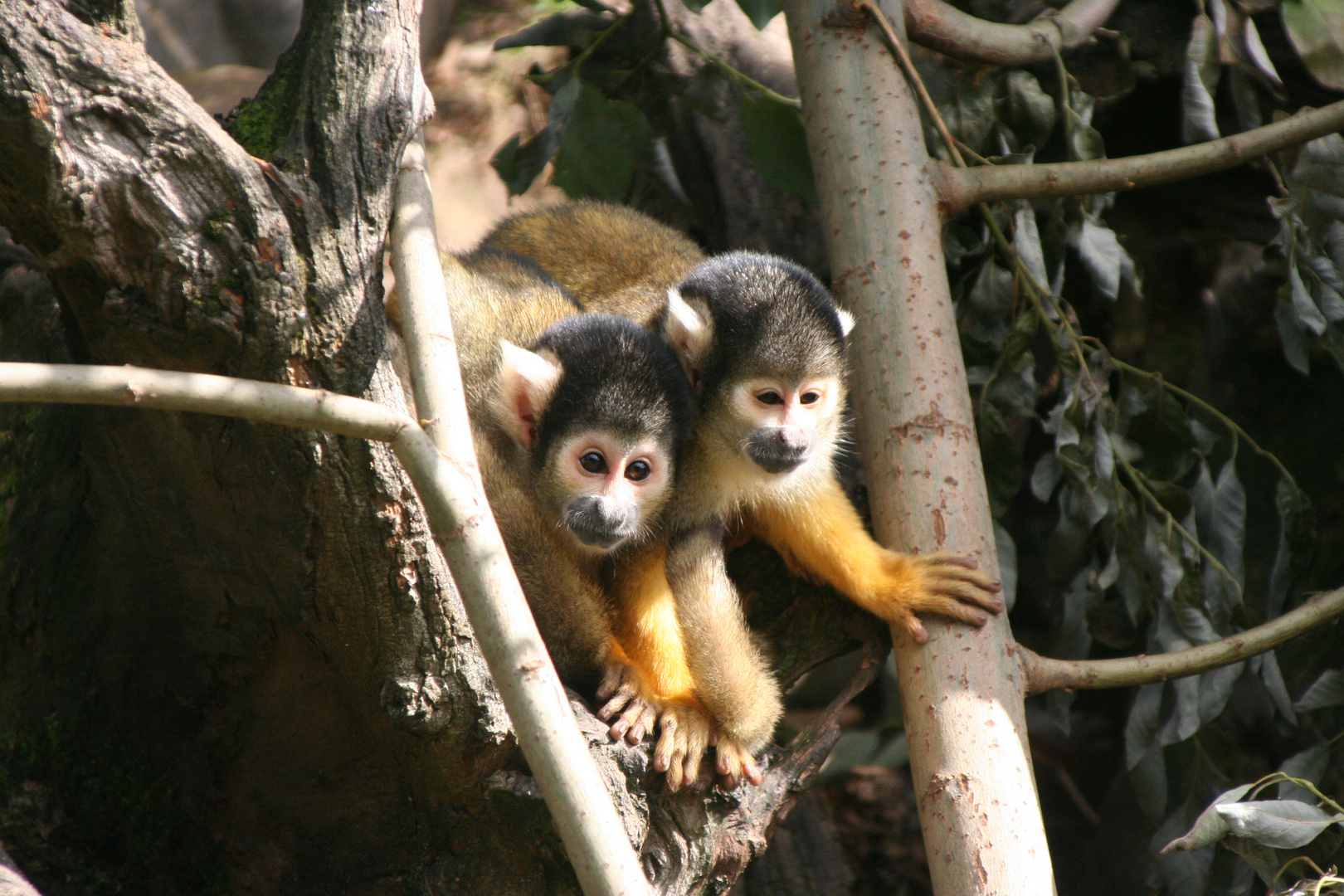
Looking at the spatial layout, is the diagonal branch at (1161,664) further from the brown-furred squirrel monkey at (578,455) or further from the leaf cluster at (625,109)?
the leaf cluster at (625,109)

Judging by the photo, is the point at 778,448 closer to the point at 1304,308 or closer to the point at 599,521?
the point at 599,521

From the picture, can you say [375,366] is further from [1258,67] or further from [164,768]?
[1258,67]

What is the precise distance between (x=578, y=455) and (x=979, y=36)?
5.63 feet

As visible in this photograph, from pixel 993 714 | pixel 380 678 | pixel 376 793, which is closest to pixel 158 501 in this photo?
pixel 380 678

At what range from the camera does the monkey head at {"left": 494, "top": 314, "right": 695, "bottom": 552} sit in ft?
7.66

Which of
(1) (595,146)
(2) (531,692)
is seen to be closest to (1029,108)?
(1) (595,146)

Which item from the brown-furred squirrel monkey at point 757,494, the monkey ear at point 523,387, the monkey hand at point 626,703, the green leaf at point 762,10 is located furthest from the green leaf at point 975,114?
the monkey hand at point 626,703

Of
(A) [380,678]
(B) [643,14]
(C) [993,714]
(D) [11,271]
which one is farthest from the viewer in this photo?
(B) [643,14]

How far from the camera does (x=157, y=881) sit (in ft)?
7.61

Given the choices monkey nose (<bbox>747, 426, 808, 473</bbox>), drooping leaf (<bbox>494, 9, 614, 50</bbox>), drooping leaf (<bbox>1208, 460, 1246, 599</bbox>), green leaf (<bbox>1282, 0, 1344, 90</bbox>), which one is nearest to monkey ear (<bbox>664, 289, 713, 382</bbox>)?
monkey nose (<bbox>747, 426, 808, 473</bbox>)

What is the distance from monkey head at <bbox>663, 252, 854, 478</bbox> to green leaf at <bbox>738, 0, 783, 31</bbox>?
0.72 m

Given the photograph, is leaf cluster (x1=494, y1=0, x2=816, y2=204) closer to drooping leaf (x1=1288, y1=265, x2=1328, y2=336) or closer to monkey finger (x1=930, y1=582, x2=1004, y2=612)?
drooping leaf (x1=1288, y1=265, x2=1328, y2=336)

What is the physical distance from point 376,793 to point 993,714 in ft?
4.25

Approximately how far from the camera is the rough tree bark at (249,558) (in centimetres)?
148
